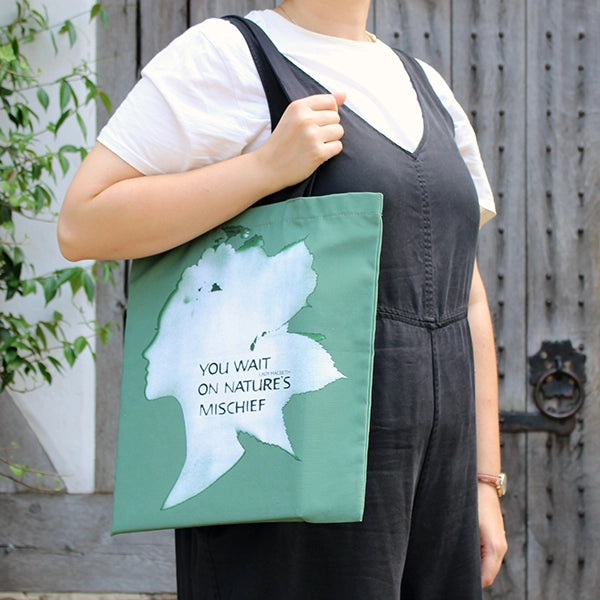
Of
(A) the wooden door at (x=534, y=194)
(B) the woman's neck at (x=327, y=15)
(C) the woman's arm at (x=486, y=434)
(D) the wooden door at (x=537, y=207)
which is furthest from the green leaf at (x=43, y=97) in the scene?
(C) the woman's arm at (x=486, y=434)

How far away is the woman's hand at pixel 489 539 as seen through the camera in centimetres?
119

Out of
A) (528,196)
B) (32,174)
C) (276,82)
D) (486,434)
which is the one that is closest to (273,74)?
(276,82)

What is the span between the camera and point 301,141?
92 cm

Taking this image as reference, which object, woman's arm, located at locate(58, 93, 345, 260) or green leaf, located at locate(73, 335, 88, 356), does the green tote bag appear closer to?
woman's arm, located at locate(58, 93, 345, 260)

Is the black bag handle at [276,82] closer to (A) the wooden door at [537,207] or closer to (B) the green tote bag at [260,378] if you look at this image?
(B) the green tote bag at [260,378]

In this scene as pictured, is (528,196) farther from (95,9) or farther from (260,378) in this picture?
(260,378)

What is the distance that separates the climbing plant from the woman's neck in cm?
115

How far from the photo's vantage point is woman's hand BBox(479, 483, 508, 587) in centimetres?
119

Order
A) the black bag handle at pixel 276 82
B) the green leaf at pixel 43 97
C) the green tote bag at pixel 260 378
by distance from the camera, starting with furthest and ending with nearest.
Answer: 1. the green leaf at pixel 43 97
2. the black bag handle at pixel 276 82
3. the green tote bag at pixel 260 378

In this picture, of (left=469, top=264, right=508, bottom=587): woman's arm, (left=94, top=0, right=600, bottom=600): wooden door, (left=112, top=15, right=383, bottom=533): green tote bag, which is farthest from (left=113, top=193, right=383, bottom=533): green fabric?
(left=94, top=0, right=600, bottom=600): wooden door

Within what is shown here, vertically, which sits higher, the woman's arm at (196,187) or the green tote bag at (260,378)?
the woman's arm at (196,187)

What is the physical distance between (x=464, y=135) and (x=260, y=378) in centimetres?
54

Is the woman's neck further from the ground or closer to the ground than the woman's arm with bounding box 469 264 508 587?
further from the ground

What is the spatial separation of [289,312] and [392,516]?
26cm
